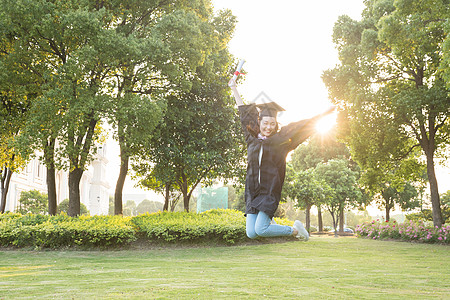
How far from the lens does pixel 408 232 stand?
21.2 m

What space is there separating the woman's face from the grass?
9.82 feet

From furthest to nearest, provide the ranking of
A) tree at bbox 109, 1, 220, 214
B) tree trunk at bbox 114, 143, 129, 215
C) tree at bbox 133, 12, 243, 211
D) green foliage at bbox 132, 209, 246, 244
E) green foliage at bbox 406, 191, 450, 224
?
green foliage at bbox 406, 191, 450, 224
tree trunk at bbox 114, 143, 129, 215
tree at bbox 133, 12, 243, 211
green foliage at bbox 132, 209, 246, 244
tree at bbox 109, 1, 220, 214

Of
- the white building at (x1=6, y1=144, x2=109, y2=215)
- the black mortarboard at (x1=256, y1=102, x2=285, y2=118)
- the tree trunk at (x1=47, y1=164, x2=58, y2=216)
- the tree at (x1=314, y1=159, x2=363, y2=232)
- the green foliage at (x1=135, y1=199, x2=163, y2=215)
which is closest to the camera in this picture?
the black mortarboard at (x1=256, y1=102, x2=285, y2=118)

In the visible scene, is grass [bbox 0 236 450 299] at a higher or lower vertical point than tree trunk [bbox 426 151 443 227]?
lower

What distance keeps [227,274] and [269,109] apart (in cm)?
577

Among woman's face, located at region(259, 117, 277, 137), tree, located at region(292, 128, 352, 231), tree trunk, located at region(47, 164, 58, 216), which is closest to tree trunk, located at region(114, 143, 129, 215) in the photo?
tree trunk, located at region(47, 164, 58, 216)

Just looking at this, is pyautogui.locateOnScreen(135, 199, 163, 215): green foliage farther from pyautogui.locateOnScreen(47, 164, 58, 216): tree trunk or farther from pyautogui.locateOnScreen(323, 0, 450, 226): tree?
pyautogui.locateOnScreen(323, 0, 450, 226): tree

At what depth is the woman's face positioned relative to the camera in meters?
5.46

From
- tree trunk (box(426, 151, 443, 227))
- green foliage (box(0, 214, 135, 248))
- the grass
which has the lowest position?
the grass

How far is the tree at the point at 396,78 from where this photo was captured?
59.5 feet

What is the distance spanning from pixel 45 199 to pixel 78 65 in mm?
31937

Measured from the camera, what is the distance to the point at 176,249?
16891mm

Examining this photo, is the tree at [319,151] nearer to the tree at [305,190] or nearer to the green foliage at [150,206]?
the tree at [305,190]

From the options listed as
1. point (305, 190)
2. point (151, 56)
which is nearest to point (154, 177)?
point (151, 56)
